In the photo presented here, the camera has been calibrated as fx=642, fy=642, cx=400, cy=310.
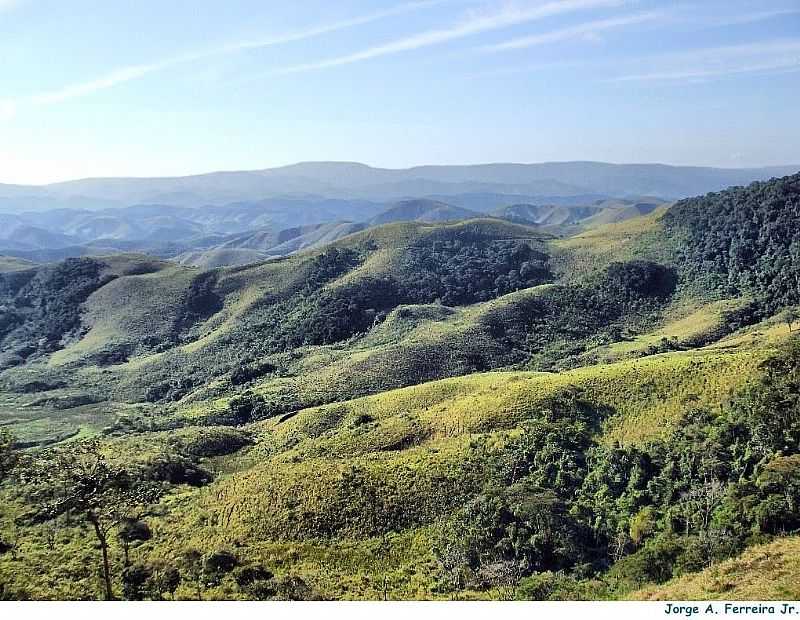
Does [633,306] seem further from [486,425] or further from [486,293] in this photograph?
[486,425]

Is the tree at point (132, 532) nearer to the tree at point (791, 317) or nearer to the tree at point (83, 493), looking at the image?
the tree at point (83, 493)

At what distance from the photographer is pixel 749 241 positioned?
6100 cm

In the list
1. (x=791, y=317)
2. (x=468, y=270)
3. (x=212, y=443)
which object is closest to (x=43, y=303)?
(x=468, y=270)

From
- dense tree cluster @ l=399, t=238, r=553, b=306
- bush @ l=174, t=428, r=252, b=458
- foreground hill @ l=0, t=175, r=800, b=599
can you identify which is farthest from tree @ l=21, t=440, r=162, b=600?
dense tree cluster @ l=399, t=238, r=553, b=306

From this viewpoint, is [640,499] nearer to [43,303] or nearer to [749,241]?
[749,241]

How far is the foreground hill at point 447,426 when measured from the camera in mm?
16141

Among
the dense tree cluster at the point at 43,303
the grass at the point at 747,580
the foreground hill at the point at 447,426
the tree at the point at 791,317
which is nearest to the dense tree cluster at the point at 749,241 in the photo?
the foreground hill at the point at 447,426

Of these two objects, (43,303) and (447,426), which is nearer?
(447,426)

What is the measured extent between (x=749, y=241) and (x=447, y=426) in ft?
154

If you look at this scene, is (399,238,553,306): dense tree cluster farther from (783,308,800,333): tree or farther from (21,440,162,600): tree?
(21,440,162,600): tree

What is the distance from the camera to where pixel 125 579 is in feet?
47.6

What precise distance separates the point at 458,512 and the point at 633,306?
4328 cm

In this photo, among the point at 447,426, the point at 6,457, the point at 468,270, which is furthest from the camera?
the point at 468,270

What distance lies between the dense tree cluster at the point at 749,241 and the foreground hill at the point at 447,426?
270 mm
